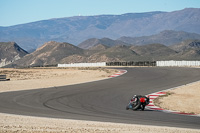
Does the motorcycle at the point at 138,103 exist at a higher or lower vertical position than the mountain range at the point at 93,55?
Result: lower

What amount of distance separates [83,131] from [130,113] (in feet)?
16.4

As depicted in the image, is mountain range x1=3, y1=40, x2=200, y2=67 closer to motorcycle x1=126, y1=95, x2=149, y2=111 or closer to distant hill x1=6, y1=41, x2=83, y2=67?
distant hill x1=6, y1=41, x2=83, y2=67

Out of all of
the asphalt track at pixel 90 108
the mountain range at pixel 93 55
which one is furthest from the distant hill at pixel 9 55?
the asphalt track at pixel 90 108

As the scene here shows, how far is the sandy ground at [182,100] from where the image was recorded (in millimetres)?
19703

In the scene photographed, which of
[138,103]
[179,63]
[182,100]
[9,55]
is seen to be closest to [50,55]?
[9,55]

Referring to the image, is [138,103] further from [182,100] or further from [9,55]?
[9,55]

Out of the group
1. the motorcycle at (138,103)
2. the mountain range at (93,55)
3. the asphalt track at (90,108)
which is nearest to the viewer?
the asphalt track at (90,108)

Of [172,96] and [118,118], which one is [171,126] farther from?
[172,96]

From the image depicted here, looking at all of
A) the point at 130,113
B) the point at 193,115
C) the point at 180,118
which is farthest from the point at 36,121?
the point at 193,115

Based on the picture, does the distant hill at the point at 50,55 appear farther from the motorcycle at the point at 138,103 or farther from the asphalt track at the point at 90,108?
the motorcycle at the point at 138,103

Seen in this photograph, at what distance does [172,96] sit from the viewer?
24.3 meters

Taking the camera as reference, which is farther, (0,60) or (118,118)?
(0,60)

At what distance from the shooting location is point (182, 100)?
22.6 m

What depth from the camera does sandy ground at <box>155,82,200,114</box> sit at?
1970 centimetres
